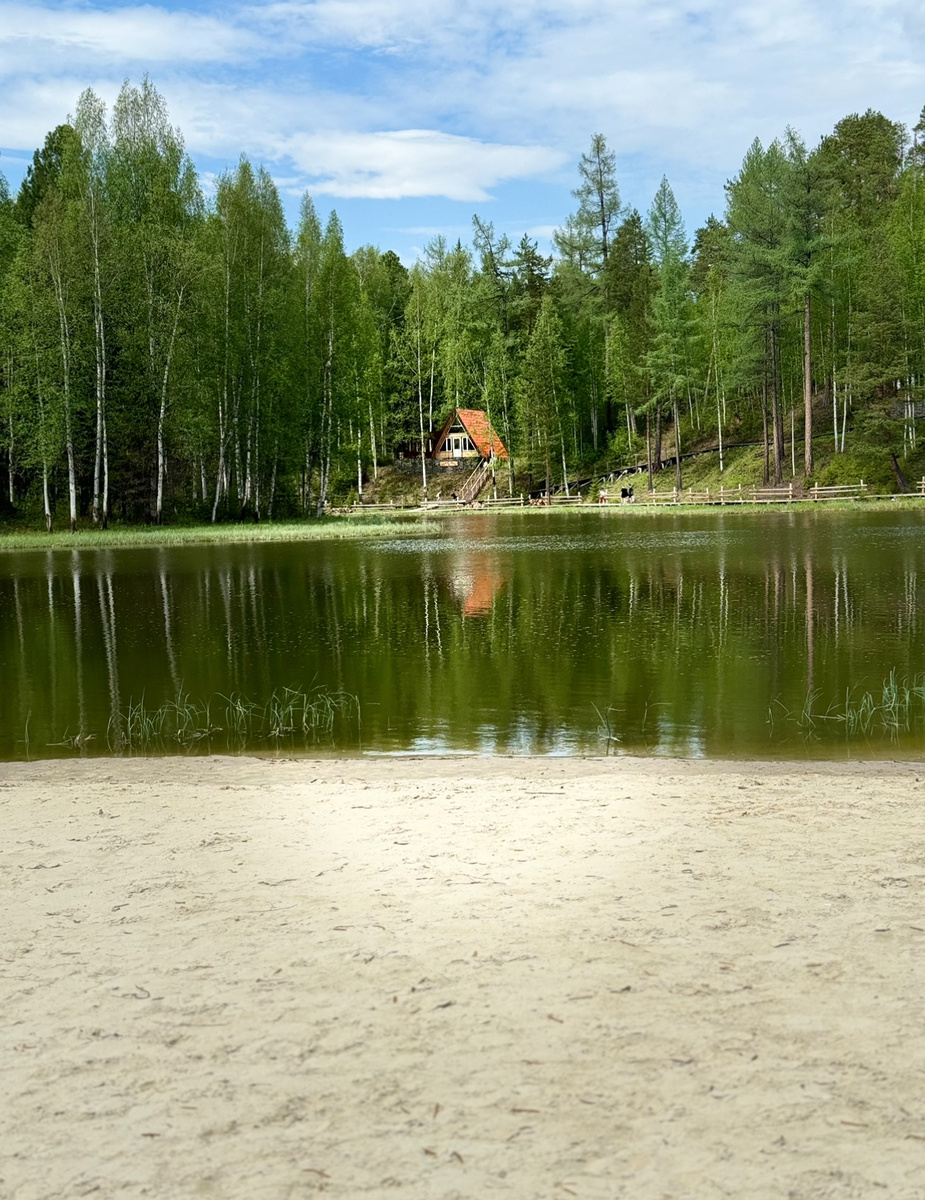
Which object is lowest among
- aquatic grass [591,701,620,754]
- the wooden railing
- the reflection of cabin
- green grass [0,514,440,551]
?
aquatic grass [591,701,620,754]

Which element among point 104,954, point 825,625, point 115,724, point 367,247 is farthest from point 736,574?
point 367,247

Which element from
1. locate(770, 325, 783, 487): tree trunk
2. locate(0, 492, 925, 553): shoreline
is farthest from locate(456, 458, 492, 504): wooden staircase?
locate(770, 325, 783, 487): tree trunk

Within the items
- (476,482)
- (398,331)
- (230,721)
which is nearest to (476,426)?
(476,482)

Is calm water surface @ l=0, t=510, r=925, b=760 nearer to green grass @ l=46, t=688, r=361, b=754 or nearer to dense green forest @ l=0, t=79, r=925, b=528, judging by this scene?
green grass @ l=46, t=688, r=361, b=754

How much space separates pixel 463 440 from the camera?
85.1 meters

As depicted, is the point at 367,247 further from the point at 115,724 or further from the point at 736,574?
the point at 115,724

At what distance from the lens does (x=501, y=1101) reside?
3.60 meters

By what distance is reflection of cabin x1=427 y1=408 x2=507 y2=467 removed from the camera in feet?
272

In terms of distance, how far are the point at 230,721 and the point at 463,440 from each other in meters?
74.5

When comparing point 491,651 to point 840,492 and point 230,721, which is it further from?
point 840,492

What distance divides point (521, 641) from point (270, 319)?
3693cm

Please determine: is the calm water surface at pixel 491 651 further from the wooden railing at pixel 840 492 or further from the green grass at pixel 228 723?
the wooden railing at pixel 840 492

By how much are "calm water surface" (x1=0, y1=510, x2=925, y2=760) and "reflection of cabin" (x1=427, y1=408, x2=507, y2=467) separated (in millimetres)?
52079

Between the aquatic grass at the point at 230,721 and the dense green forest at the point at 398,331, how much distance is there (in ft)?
105
